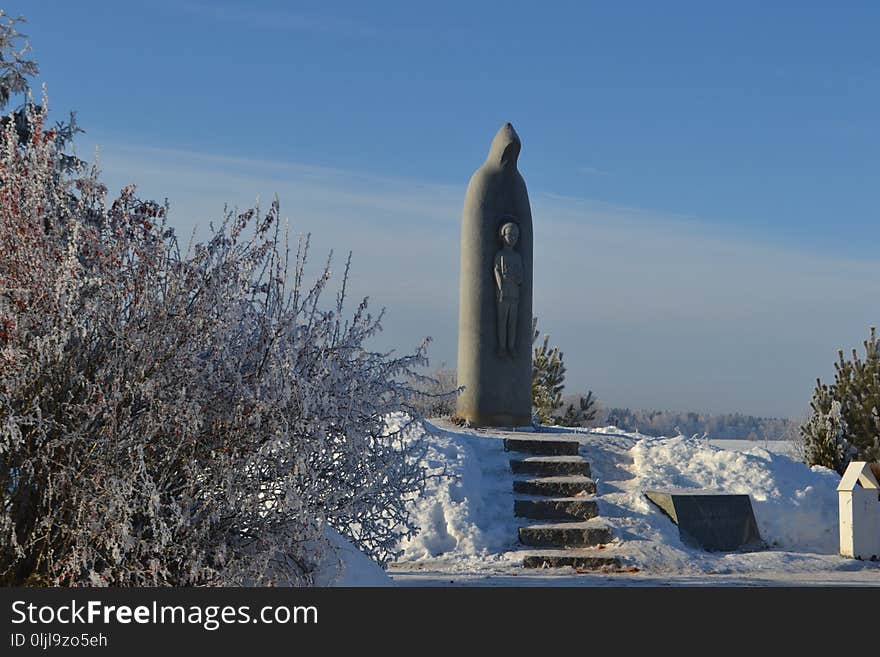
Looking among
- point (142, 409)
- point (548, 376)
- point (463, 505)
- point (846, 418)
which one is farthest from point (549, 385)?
point (142, 409)

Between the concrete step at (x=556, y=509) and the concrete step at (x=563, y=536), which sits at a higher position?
the concrete step at (x=556, y=509)

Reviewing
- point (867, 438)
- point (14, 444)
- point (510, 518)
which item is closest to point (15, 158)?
point (14, 444)

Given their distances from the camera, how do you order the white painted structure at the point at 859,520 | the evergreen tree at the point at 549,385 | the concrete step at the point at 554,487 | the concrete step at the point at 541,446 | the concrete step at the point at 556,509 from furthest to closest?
the evergreen tree at the point at 549,385
the concrete step at the point at 541,446
the concrete step at the point at 554,487
the white painted structure at the point at 859,520
the concrete step at the point at 556,509

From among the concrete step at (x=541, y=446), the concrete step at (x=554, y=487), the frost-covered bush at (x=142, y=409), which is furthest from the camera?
the concrete step at (x=541, y=446)

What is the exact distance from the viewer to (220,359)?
216 inches

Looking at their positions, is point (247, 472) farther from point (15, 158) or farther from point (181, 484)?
point (15, 158)

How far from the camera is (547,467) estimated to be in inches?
486

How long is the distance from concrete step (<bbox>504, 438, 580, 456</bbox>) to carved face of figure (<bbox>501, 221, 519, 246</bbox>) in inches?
118

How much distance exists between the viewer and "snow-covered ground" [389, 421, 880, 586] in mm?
10227

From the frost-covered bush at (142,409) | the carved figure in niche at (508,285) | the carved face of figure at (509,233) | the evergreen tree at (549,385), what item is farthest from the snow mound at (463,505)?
the evergreen tree at (549,385)

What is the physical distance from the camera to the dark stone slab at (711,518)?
1161 cm

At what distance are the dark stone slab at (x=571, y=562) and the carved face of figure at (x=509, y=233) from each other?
520 centimetres

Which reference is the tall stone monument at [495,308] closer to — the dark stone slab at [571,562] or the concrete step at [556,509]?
the concrete step at [556,509]

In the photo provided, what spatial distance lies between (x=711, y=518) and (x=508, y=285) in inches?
169
